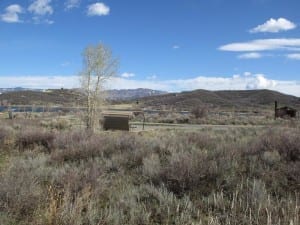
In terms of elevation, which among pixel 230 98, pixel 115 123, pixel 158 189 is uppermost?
pixel 158 189

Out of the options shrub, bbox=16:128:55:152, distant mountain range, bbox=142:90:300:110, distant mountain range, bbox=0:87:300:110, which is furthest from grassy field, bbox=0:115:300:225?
distant mountain range, bbox=142:90:300:110

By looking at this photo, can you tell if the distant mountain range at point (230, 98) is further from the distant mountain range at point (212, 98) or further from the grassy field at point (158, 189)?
the grassy field at point (158, 189)

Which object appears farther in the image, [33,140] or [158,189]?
[33,140]

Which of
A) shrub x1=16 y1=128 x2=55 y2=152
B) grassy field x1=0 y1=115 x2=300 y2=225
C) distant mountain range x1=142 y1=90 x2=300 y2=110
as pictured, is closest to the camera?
grassy field x1=0 y1=115 x2=300 y2=225

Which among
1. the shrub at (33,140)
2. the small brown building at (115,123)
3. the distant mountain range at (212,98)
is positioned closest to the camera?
the shrub at (33,140)

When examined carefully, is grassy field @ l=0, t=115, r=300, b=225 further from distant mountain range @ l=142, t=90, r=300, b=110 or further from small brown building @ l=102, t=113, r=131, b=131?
distant mountain range @ l=142, t=90, r=300, b=110

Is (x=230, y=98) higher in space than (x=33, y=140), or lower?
lower

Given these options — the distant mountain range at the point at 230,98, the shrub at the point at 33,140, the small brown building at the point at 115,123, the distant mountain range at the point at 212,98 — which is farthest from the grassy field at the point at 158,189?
the distant mountain range at the point at 230,98

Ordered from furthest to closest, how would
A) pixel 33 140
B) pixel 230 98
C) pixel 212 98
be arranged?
pixel 230 98 → pixel 212 98 → pixel 33 140

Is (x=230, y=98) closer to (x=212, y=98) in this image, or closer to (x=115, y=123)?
(x=212, y=98)

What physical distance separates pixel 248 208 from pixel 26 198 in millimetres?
3646

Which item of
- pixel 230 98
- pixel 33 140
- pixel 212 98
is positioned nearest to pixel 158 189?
pixel 33 140

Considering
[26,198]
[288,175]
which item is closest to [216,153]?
[288,175]

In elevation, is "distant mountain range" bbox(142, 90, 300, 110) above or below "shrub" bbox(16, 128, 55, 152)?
below
